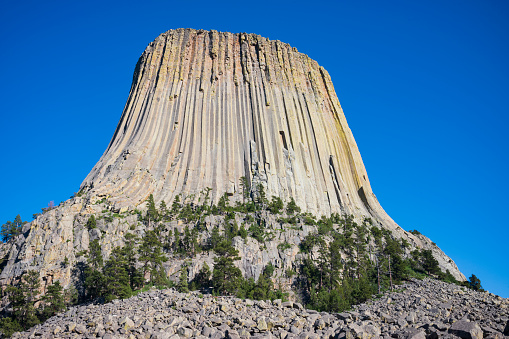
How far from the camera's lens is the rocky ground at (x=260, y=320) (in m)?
22.8

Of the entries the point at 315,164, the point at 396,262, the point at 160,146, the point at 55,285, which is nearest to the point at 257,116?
the point at 315,164

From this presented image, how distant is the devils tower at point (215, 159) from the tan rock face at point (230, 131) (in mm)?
209

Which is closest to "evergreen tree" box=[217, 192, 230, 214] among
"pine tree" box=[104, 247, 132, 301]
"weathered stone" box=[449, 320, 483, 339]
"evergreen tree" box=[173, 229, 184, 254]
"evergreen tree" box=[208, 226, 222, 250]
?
"evergreen tree" box=[208, 226, 222, 250]

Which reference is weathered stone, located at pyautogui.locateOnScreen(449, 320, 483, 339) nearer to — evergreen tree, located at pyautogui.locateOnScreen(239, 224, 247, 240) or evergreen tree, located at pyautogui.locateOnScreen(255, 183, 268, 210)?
evergreen tree, located at pyautogui.locateOnScreen(239, 224, 247, 240)

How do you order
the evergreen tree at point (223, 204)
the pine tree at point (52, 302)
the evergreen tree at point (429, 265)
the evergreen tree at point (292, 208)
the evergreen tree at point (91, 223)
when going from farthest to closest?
the evergreen tree at point (292, 208)
the evergreen tree at point (223, 204)
the evergreen tree at point (429, 265)
the evergreen tree at point (91, 223)
the pine tree at point (52, 302)

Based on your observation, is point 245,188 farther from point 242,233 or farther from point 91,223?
point 91,223

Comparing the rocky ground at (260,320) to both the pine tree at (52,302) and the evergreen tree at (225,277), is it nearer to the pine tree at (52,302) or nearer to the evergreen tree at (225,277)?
the pine tree at (52,302)

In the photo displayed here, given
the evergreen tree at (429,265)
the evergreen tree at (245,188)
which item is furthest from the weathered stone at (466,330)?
the evergreen tree at (245,188)

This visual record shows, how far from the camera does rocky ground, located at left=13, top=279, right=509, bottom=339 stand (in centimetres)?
2280

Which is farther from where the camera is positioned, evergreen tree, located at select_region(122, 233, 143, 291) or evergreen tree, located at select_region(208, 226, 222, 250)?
evergreen tree, located at select_region(208, 226, 222, 250)

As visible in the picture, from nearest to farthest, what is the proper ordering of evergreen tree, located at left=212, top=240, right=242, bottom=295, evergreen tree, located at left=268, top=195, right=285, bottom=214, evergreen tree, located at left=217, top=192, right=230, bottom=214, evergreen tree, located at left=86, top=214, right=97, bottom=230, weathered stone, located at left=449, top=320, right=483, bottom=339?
1. weathered stone, located at left=449, top=320, right=483, bottom=339
2. evergreen tree, located at left=212, top=240, right=242, bottom=295
3. evergreen tree, located at left=86, top=214, right=97, bottom=230
4. evergreen tree, located at left=217, top=192, right=230, bottom=214
5. evergreen tree, located at left=268, top=195, right=285, bottom=214

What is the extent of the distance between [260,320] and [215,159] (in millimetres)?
41110

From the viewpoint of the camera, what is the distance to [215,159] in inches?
2608

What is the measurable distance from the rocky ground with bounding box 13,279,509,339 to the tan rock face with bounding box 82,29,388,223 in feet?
69.3
